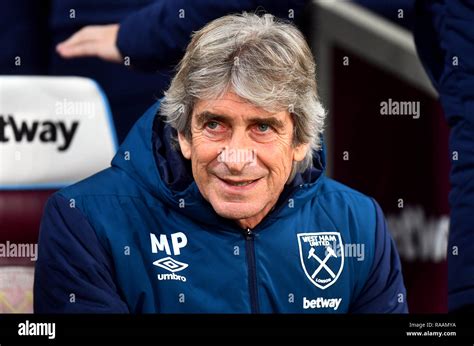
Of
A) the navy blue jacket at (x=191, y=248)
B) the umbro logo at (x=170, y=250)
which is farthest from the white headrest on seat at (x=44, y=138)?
the umbro logo at (x=170, y=250)

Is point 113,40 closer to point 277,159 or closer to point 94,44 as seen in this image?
point 94,44

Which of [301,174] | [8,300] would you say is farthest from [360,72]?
[8,300]

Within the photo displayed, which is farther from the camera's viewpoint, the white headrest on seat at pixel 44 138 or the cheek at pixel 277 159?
the white headrest on seat at pixel 44 138

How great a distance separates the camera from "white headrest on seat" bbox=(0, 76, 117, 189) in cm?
283

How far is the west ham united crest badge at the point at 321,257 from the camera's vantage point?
272 centimetres

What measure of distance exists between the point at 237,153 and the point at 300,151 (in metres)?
0.17

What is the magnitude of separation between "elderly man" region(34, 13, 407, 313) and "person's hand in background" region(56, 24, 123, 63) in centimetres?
32

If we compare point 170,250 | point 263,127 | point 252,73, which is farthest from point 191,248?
point 252,73

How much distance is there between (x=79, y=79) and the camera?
288 cm

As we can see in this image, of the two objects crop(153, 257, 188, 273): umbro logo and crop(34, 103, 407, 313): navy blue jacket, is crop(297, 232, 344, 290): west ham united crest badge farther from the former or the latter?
crop(153, 257, 188, 273): umbro logo

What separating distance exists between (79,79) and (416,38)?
0.94 meters

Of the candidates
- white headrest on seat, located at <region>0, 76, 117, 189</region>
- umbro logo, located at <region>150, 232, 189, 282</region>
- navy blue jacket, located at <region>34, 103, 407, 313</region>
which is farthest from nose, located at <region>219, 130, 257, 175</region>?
white headrest on seat, located at <region>0, 76, 117, 189</region>

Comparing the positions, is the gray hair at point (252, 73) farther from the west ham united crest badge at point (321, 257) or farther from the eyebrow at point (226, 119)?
the west ham united crest badge at point (321, 257)

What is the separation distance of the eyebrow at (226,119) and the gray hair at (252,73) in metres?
0.03
